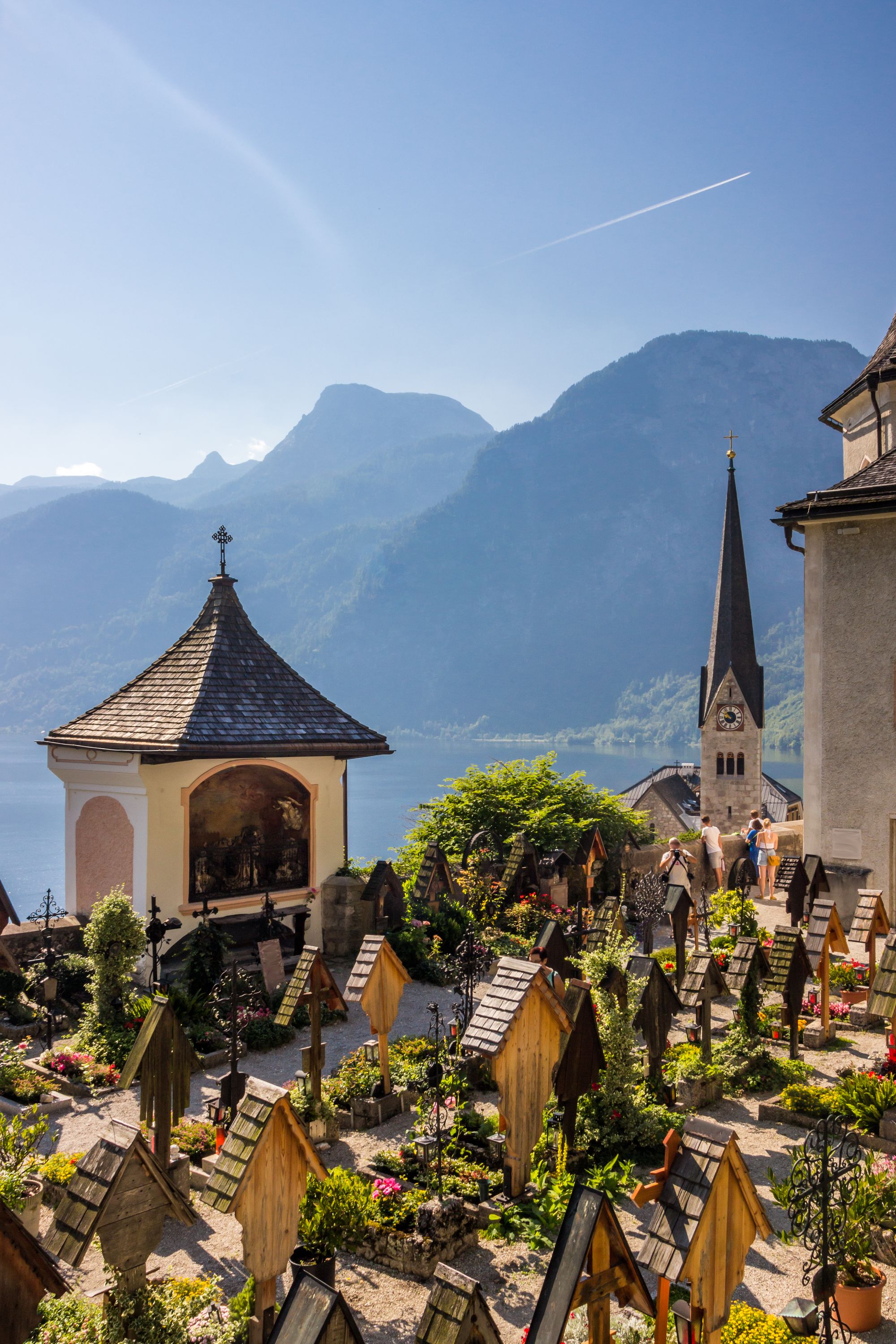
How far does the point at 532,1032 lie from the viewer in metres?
7.52

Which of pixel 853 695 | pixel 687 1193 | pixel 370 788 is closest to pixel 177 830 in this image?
pixel 687 1193

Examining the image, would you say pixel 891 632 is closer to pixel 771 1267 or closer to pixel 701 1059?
pixel 701 1059

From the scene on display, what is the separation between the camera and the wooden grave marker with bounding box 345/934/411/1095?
918 cm

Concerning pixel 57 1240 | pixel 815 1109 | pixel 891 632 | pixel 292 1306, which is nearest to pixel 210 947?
pixel 815 1109

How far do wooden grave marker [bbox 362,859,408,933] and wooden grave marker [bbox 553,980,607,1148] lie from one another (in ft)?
24.8

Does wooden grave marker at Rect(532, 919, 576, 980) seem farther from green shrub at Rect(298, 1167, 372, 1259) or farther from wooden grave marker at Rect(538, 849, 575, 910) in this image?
wooden grave marker at Rect(538, 849, 575, 910)

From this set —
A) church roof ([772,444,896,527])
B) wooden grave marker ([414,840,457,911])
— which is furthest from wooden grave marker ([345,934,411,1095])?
church roof ([772,444,896,527])

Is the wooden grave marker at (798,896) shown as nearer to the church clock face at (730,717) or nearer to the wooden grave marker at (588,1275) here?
the wooden grave marker at (588,1275)

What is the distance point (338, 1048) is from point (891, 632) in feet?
36.9

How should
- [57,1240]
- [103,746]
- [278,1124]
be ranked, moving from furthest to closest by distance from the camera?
[103,746] → [278,1124] → [57,1240]

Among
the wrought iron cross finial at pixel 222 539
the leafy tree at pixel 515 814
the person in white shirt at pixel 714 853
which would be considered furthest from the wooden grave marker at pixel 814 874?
the wrought iron cross finial at pixel 222 539

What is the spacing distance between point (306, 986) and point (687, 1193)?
545cm

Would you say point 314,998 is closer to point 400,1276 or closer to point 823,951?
point 400,1276

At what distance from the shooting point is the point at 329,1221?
6.11 meters
